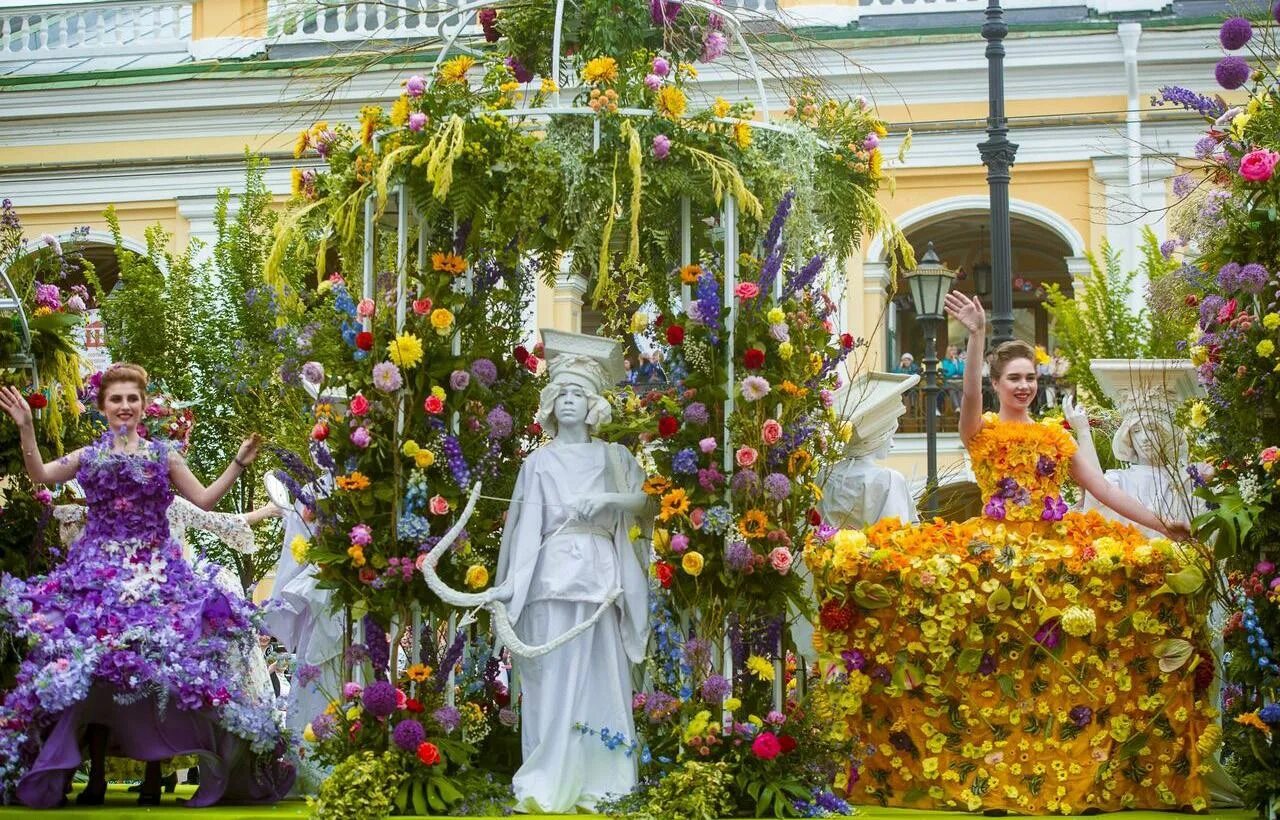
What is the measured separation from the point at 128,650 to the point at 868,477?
13.1 feet

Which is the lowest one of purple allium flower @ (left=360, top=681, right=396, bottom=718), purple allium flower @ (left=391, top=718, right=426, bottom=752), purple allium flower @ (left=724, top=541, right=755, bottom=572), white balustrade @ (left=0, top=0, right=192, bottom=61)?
purple allium flower @ (left=391, top=718, right=426, bottom=752)

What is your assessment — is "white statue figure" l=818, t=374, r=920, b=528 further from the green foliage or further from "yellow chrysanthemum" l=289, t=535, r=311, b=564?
the green foliage

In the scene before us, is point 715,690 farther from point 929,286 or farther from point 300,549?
point 929,286

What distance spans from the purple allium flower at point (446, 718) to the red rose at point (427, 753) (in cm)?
21

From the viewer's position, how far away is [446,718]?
9750 mm

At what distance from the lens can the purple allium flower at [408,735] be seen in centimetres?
949

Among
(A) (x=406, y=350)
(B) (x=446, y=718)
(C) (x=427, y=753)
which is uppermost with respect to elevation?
(A) (x=406, y=350)

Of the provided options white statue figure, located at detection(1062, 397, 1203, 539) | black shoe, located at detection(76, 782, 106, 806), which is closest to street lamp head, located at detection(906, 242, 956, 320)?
white statue figure, located at detection(1062, 397, 1203, 539)

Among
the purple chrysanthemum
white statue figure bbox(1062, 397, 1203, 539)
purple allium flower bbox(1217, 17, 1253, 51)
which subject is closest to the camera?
purple allium flower bbox(1217, 17, 1253, 51)

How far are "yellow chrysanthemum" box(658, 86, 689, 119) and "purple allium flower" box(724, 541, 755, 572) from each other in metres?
2.08

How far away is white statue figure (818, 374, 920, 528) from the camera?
11102 mm

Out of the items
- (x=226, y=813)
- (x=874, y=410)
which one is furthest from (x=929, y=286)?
(x=226, y=813)

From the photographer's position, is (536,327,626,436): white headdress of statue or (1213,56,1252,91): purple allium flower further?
(536,327,626,436): white headdress of statue

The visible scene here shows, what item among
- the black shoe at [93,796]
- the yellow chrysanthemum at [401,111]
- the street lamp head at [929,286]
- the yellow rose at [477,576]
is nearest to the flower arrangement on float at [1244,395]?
the yellow rose at [477,576]
